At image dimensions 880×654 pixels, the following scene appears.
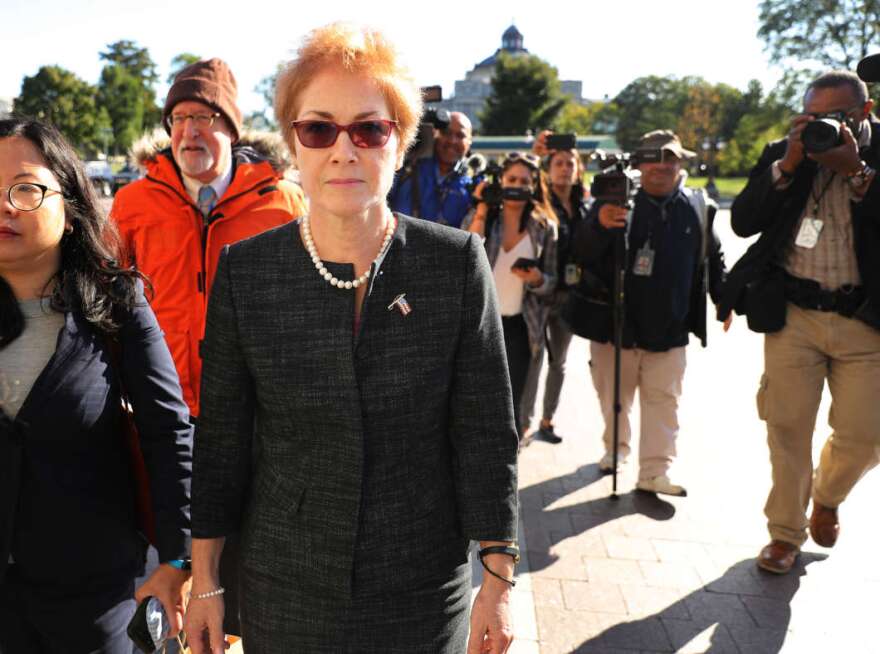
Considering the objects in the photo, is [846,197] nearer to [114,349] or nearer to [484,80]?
[114,349]

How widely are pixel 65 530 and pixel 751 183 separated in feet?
11.2

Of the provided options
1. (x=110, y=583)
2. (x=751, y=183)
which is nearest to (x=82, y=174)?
(x=110, y=583)

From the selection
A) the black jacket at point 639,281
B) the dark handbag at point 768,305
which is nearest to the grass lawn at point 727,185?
the black jacket at point 639,281

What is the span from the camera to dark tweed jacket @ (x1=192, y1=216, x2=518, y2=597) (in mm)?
1653

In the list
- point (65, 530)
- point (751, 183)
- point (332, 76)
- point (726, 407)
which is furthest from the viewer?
point (726, 407)

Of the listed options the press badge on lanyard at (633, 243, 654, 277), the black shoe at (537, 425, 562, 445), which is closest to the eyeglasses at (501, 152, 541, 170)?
the press badge on lanyard at (633, 243, 654, 277)

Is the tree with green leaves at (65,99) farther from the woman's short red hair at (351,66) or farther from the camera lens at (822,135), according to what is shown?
the woman's short red hair at (351,66)

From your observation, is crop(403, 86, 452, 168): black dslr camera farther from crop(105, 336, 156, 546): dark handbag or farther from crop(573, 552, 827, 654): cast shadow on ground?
crop(105, 336, 156, 546): dark handbag

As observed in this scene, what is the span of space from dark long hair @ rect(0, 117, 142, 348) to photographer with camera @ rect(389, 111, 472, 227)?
3424mm

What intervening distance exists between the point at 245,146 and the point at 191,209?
27.8 inches

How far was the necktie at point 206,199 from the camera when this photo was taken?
3119 millimetres

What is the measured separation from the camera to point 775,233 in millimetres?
3762

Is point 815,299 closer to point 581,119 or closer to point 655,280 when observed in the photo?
point 655,280

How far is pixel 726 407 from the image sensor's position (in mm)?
6438
